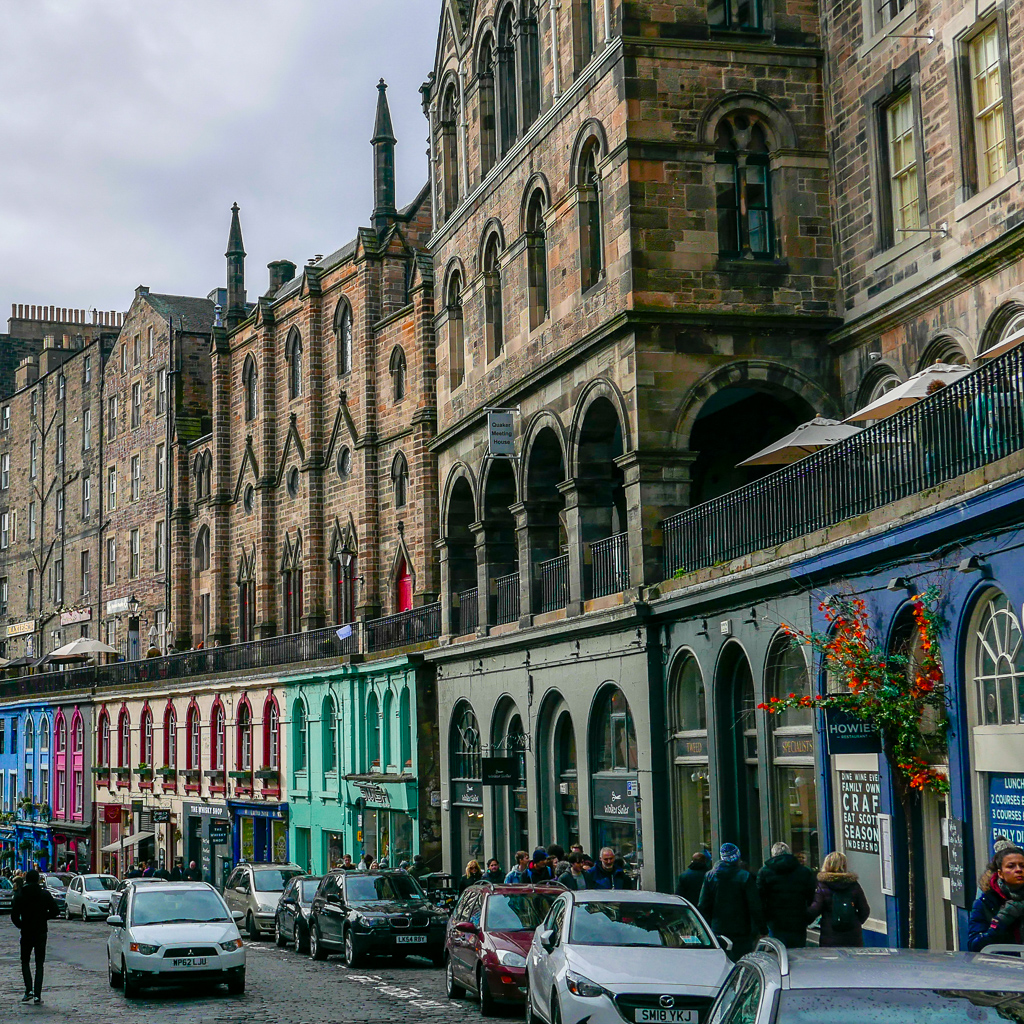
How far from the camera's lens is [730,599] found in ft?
76.1

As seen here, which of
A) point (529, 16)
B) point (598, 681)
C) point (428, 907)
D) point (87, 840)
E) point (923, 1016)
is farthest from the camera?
point (87, 840)

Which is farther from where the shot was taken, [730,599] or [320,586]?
[320,586]

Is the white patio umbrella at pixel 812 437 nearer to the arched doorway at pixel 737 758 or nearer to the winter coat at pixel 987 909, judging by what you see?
the arched doorway at pixel 737 758

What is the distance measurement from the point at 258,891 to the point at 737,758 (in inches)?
534

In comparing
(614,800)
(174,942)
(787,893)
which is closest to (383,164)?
(614,800)

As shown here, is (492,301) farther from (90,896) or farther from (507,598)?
(90,896)

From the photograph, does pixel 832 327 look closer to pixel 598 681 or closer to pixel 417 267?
pixel 598 681

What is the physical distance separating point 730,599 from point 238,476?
33.5 m

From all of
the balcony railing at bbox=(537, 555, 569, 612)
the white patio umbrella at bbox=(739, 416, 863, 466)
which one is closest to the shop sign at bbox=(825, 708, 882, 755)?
the white patio umbrella at bbox=(739, 416, 863, 466)

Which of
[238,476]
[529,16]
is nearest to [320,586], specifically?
[238,476]

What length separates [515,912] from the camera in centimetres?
1898

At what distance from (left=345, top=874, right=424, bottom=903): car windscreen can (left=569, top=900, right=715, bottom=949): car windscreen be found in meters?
10.1

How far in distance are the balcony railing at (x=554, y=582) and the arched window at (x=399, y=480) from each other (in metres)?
12.2

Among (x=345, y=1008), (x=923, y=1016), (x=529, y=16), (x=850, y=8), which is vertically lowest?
(x=345, y=1008)
